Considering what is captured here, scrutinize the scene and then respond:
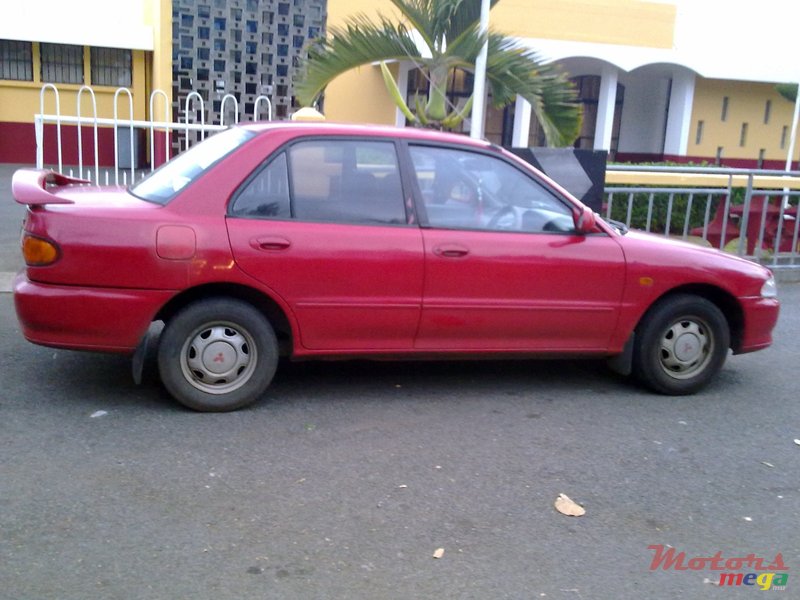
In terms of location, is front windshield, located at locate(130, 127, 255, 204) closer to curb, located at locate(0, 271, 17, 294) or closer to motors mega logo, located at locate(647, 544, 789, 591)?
curb, located at locate(0, 271, 17, 294)

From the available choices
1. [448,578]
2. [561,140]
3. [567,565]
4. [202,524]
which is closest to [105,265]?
[202,524]

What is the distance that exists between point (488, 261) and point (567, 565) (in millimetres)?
2158

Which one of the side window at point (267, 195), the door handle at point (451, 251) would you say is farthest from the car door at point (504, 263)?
the side window at point (267, 195)

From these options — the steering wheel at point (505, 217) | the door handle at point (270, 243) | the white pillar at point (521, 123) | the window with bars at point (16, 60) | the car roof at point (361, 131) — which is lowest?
the door handle at point (270, 243)

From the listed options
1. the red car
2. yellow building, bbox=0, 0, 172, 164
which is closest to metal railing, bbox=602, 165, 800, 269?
the red car

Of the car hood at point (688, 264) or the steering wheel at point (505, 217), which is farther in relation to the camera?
the car hood at point (688, 264)

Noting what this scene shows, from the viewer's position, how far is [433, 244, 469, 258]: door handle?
517 cm

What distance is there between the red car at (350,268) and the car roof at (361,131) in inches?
0.6

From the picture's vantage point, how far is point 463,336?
536 centimetres

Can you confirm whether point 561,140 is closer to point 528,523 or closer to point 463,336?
point 463,336

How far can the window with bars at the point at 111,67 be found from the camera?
824 inches

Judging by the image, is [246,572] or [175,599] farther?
[246,572]

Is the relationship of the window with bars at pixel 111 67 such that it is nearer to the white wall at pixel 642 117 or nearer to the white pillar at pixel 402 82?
the white pillar at pixel 402 82

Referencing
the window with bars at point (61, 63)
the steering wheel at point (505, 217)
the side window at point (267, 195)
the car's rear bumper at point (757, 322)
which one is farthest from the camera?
the window with bars at point (61, 63)
